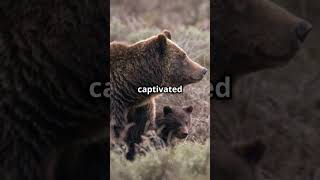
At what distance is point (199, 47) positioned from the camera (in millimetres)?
4242

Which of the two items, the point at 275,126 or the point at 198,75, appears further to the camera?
the point at 275,126

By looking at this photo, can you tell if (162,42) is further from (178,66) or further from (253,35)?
(253,35)

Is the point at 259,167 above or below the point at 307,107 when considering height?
below

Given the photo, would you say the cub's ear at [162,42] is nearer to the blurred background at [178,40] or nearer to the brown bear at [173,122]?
the blurred background at [178,40]

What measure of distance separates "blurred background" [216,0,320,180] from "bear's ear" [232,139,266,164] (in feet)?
0.12

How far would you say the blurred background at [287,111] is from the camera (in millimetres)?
4441

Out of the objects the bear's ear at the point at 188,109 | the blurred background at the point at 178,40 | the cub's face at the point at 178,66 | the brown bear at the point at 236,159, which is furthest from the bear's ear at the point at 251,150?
the cub's face at the point at 178,66

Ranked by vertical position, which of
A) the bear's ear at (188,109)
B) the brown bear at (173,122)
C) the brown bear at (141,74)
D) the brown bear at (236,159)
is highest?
the brown bear at (141,74)

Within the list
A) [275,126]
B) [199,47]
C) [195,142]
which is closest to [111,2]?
[199,47]

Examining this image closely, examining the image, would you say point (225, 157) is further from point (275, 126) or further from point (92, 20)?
point (92, 20)

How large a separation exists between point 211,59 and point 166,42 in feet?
0.85

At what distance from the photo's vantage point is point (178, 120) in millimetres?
4258

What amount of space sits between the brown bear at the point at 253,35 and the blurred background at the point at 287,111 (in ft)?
0.20

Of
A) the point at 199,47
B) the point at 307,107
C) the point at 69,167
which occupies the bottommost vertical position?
the point at 69,167
